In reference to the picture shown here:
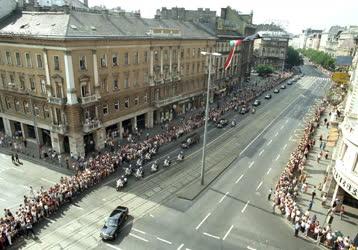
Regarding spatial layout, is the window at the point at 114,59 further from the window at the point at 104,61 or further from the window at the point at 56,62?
the window at the point at 56,62

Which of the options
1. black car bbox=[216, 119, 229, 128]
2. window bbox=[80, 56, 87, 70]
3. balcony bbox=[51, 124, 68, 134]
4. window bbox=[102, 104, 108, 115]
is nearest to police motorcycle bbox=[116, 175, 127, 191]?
balcony bbox=[51, 124, 68, 134]

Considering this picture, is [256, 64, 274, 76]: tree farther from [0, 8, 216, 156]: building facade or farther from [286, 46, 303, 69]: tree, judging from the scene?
[0, 8, 216, 156]: building facade

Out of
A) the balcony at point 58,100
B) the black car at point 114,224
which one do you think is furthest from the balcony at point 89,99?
the black car at point 114,224

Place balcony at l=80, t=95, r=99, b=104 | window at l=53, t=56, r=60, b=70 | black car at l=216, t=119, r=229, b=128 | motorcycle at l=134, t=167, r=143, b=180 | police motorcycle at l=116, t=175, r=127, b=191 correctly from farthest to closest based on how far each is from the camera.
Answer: black car at l=216, t=119, r=229, b=128 < balcony at l=80, t=95, r=99, b=104 < window at l=53, t=56, r=60, b=70 < motorcycle at l=134, t=167, r=143, b=180 < police motorcycle at l=116, t=175, r=127, b=191

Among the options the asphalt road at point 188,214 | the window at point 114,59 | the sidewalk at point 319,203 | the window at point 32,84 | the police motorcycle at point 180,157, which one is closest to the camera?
the asphalt road at point 188,214

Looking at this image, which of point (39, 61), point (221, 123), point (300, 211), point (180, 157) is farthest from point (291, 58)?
point (39, 61)

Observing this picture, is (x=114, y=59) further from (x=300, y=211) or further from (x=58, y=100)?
(x=300, y=211)

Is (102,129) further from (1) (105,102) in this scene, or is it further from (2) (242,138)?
(2) (242,138)

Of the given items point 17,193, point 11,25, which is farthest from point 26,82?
point 17,193
